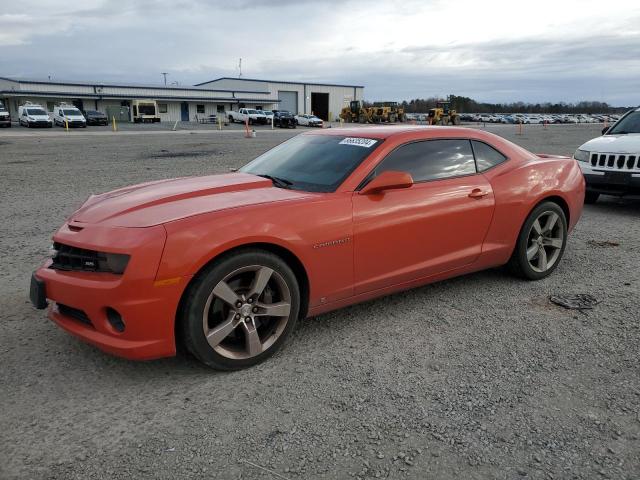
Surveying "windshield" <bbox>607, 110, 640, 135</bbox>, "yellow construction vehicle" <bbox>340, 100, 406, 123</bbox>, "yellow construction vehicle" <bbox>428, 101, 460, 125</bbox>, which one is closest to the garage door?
"yellow construction vehicle" <bbox>340, 100, 406, 123</bbox>

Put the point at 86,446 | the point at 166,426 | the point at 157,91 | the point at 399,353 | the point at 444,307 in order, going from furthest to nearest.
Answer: the point at 157,91 < the point at 444,307 < the point at 399,353 < the point at 166,426 < the point at 86,446

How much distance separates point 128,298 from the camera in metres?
2.73

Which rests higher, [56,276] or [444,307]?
[56,276]

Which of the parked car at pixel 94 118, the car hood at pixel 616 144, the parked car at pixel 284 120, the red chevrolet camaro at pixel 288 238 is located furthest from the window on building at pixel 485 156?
the parked car at pixel 94 118

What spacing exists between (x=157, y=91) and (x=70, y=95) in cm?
1086

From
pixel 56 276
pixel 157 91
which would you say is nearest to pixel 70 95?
pixel 157 91

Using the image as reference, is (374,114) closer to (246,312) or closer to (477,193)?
(477,193)

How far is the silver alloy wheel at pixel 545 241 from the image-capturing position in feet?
15.2

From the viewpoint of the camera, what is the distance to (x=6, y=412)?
2.67 meters

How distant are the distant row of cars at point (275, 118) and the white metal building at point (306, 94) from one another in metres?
19.2

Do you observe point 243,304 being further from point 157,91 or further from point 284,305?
point 157,91

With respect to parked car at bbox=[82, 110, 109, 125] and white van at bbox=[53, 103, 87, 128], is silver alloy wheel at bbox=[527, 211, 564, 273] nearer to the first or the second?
white van at bbox=[53, 103, 87, 128]

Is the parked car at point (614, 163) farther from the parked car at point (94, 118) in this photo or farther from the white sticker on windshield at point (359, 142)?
the parked car at point (94, 118)

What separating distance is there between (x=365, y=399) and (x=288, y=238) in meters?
1.06
